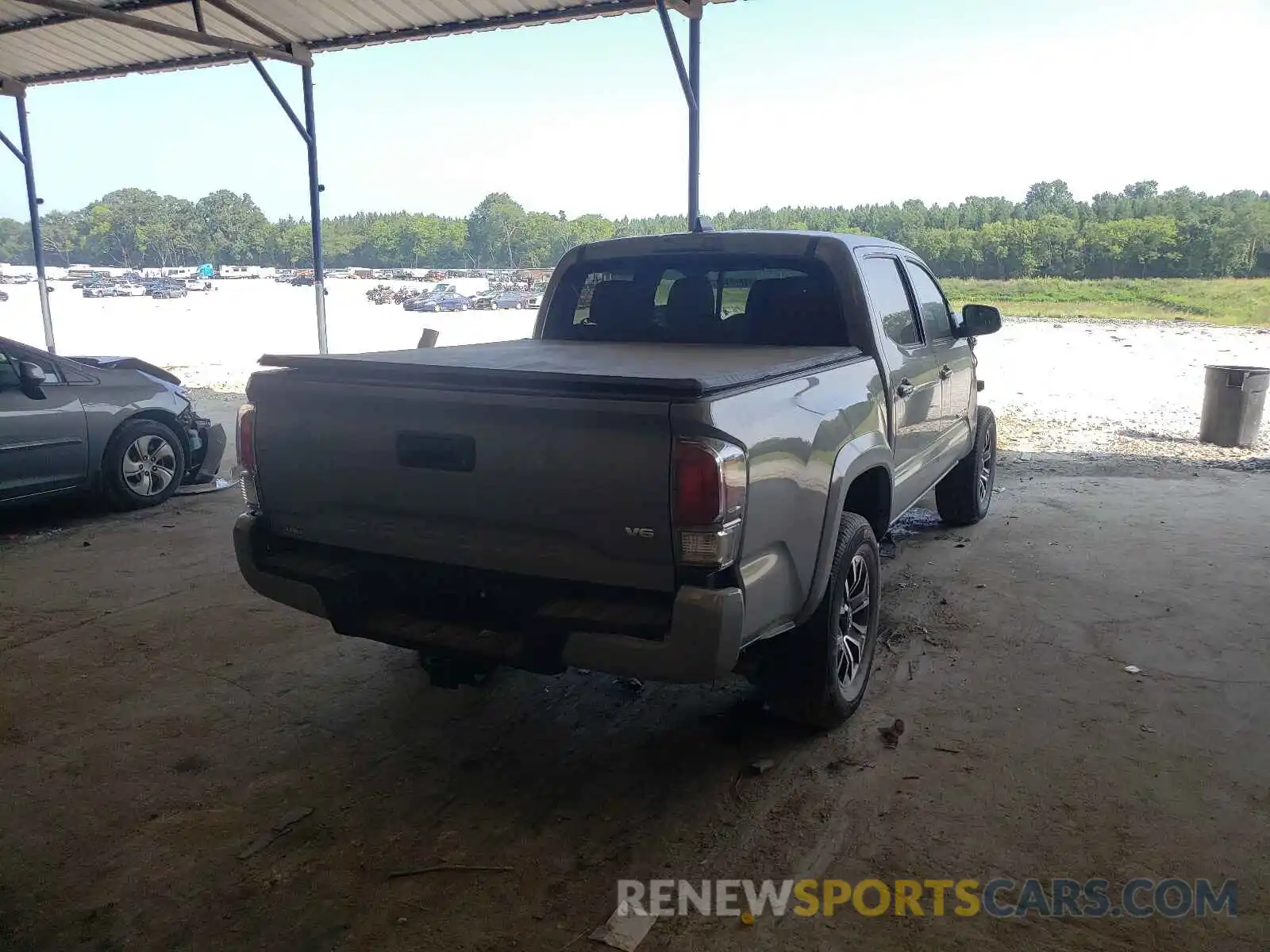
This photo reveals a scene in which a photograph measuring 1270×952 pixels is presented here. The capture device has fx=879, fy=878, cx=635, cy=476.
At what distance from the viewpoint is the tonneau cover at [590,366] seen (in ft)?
8.46

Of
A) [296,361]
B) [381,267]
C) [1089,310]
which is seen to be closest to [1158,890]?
[296,361]

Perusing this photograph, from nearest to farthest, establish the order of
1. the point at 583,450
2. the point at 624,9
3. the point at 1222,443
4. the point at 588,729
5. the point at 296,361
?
the point at 583,450
the point at 296,361
the point at 588,729
the point at 624,9
the point at 1222,443

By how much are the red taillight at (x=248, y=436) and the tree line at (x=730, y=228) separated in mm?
2290

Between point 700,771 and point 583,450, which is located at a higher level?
point 583,450

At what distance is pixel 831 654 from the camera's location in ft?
10.8

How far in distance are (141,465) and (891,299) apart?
611cm

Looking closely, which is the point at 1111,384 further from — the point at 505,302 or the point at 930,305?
the point at 505,302

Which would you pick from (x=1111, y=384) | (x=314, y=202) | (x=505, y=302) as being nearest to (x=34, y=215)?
(x=314, y=202)

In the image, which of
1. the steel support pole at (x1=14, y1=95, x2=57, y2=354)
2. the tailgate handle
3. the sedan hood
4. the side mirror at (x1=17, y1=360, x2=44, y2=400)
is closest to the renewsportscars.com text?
the tailgate handle

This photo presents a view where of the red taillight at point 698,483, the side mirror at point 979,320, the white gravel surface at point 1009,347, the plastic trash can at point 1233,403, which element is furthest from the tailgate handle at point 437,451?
the plastic trash can at point 1233,403

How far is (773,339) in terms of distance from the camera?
423 centimetres

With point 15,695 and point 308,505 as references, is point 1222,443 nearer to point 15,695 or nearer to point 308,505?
point 308,505

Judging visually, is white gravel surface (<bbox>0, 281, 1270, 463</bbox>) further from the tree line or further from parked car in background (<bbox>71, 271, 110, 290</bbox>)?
parked car in background (<bbox>71, 271, 110, 290</bbox>)

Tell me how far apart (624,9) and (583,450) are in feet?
26.0
